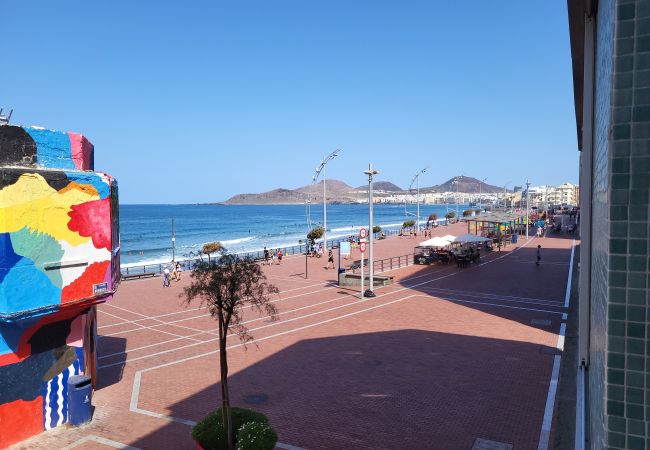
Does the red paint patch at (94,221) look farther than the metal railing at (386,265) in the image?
No

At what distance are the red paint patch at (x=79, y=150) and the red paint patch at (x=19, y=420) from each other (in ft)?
16.8

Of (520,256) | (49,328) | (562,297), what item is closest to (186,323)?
(49,328)

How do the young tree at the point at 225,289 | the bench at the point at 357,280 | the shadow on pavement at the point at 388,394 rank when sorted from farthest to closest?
the bench at the point at 357,280 < the shadow on pavement at the point at 388,394 < the young tree at the point at 225,289

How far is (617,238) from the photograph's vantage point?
93.9 inches

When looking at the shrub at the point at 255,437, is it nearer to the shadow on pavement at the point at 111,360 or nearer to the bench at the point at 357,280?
the shadow on pavement at the point at 111,360

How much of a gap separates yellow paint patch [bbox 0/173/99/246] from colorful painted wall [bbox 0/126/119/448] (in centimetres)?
2

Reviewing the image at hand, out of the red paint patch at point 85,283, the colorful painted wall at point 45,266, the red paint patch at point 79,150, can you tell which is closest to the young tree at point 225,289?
the red paint patch at point 85,283

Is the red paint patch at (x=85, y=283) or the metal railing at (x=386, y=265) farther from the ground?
the red paint patch at (x=85, y=283)

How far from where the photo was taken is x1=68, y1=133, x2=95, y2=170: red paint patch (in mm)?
10391

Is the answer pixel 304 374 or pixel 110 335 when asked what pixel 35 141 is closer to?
pixel 304 374

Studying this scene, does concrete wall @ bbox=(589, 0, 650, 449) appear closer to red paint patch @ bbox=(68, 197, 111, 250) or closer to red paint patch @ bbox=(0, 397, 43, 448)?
red paint patch @ bbox=(68, 197, 111, 250)

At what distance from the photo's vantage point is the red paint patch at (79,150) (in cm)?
1039

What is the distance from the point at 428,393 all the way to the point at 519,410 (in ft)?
6.76

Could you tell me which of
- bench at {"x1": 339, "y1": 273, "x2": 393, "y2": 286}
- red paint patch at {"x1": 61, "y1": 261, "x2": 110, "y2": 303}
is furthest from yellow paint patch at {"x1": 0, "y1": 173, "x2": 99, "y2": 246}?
bench at {"x1": 339, "y1": 273, "x2": 393, "y2": 286}
